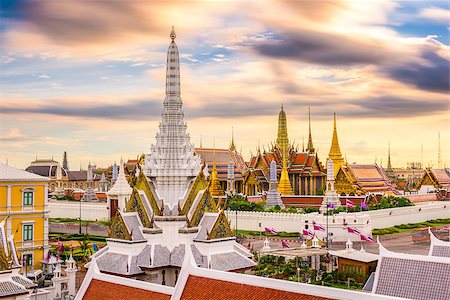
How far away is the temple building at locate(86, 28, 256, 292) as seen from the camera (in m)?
19.7

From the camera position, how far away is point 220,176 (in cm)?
6294

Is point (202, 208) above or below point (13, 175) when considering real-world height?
below

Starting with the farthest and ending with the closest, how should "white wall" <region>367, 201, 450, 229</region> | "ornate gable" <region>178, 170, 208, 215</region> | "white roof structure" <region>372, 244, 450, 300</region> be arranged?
"white wall" <region>367, 201, 450, 229</region> → "ornate gable" <region>178, 170, 208, 215</region> → "white roof structure" <region>372, 244, 450, 300</region>

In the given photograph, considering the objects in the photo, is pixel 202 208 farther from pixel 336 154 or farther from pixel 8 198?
pixel 336 154

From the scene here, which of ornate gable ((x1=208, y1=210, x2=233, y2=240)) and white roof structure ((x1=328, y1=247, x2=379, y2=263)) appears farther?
white roof structure ((x1=328, y1=247, x2=379, y2=263))

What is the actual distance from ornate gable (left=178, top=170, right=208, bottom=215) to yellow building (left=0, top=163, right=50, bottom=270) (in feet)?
28.8

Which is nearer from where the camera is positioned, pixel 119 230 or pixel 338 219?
pixel 119 230

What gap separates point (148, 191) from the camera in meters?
21.4

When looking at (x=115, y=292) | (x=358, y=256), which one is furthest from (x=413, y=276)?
(x=358, y=256)

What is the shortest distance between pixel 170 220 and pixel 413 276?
33.9 ft

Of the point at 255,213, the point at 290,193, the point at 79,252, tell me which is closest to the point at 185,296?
the point at 79,252

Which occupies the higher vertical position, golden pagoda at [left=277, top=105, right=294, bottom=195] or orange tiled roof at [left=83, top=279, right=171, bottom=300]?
golden pagoda at [left=277, top=105, right=294, bottom=195]

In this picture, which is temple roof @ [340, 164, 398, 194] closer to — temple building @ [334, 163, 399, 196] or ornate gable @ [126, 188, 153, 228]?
temple building @ [334, 163, 399, 196]

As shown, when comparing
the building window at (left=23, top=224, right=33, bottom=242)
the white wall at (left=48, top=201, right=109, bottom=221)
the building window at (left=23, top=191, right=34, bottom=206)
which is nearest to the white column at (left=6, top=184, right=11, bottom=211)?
the building window at (left=23, top=191, right=34, bottom=206)
